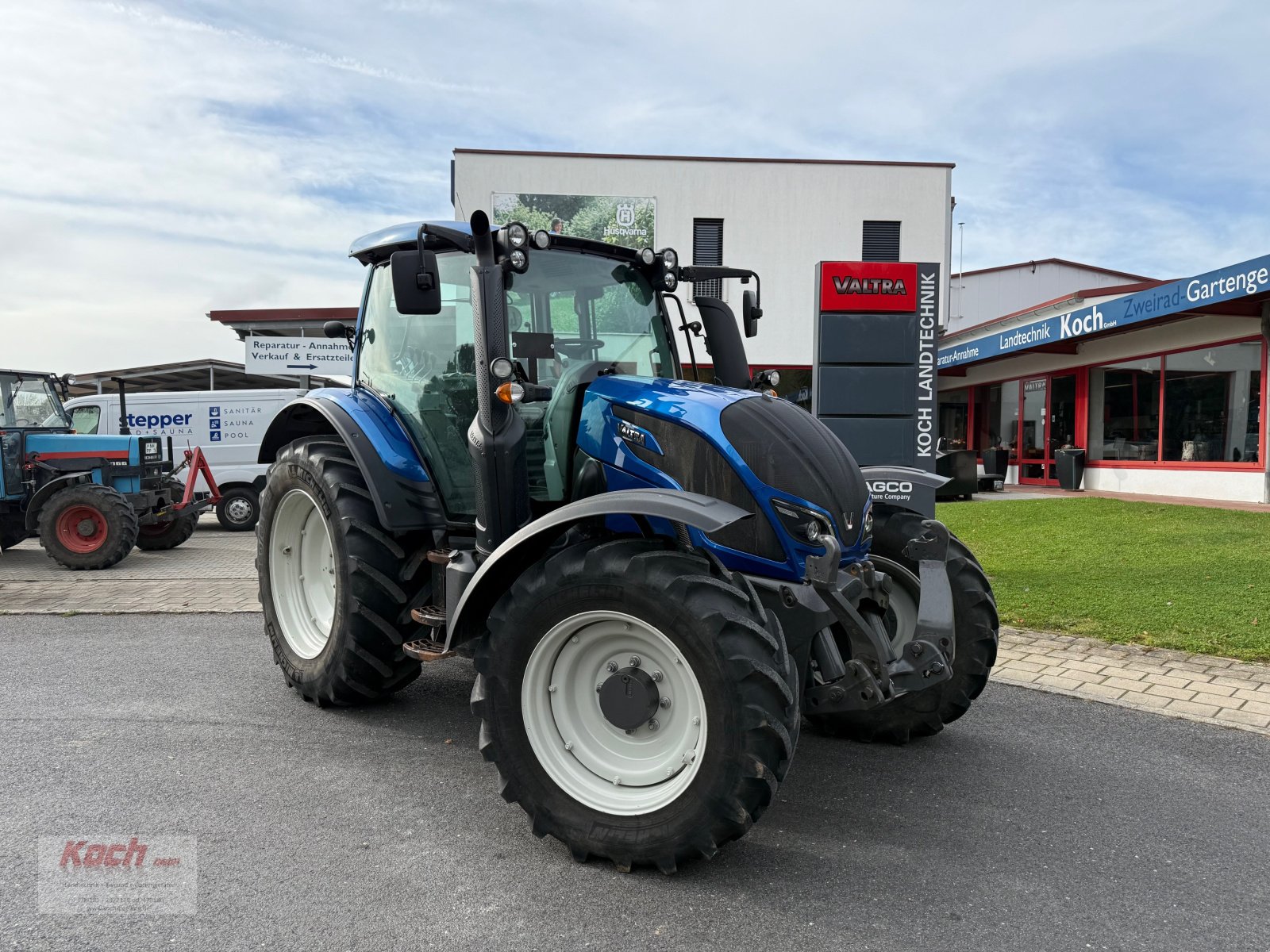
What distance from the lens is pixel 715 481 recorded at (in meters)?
3.22

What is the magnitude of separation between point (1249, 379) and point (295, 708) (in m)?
14.6

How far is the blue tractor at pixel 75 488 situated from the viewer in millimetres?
10234

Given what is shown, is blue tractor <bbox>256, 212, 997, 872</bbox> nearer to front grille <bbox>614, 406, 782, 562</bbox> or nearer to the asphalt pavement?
front grille <bbox>614, 406, 782, 562</bbox>

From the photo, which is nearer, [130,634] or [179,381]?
[130,634]

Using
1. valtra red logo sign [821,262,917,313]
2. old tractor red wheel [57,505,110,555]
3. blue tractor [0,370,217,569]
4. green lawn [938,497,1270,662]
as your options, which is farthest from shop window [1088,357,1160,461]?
old tractor red wheel [57,505,110,555]

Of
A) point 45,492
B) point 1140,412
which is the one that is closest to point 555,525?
point 45,492

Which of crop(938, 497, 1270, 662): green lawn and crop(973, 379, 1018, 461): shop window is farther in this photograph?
crop(973, 379, 1018, 461): shop window

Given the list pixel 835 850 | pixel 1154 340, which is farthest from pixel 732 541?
pixel 1154 340

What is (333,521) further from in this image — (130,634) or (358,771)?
(130,634)

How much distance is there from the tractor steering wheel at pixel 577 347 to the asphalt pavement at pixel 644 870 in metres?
1.80

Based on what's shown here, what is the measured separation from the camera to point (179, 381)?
2256 cm

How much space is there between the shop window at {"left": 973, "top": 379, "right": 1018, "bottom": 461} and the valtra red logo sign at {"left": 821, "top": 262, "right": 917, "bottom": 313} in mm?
14288

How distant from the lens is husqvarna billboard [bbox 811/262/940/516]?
24.8ft

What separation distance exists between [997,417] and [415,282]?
2139cm
